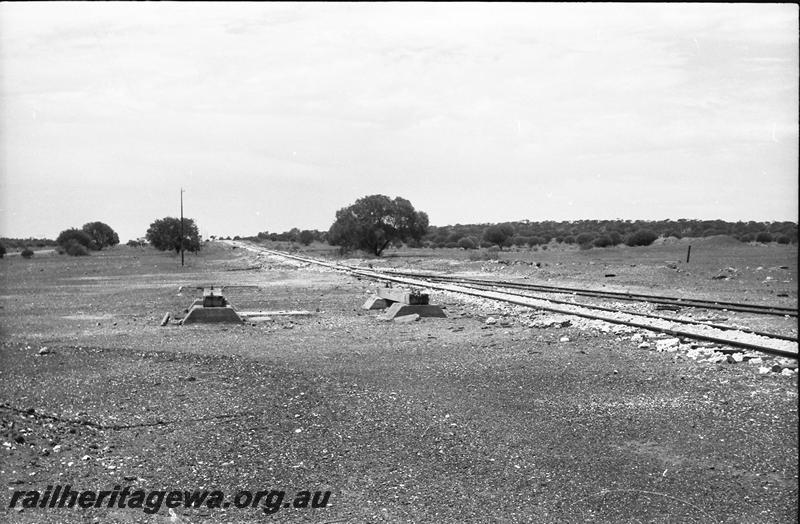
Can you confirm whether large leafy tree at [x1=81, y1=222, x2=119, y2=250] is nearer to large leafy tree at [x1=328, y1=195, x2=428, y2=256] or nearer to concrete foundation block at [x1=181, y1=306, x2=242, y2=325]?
large leafy tree at [x1=328, y1=195, x2=428, y2=256]

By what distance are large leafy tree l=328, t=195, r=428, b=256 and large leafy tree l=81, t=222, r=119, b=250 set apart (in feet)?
225

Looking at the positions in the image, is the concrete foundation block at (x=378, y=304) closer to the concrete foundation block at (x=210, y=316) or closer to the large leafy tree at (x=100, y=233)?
the concrete foundation block at (x=210, y=316)

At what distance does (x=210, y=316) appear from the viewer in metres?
18.9

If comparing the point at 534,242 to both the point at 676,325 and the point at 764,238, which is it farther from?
the point at 676,325

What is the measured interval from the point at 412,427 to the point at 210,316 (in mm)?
11586

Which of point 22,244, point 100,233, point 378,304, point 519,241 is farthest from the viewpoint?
point 22,244

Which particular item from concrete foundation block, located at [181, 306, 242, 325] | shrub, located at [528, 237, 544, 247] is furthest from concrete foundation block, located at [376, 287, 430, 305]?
shrub, located at [528, 237, 544, 247]

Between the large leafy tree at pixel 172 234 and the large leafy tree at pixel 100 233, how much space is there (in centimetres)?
3640

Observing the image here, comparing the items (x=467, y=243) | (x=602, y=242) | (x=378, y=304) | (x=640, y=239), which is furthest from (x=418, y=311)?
(x=467, y=243)

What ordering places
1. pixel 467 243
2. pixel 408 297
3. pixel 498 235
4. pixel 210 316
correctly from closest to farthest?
pixel 210 316, pixel 408 297, pixel 498 235, pixel 467 243

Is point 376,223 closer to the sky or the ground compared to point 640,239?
closer to the sky

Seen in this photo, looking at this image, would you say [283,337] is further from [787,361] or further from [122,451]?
[787,361]

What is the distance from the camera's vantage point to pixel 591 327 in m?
15.8

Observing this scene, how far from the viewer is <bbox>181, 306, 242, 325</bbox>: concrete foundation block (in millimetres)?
18812
